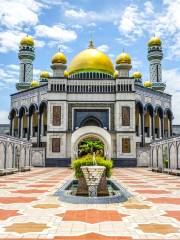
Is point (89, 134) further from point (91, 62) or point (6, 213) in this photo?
point (6, 213)

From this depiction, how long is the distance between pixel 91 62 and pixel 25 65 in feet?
45.9

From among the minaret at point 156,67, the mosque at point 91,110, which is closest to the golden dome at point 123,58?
the mosque at point 91,110

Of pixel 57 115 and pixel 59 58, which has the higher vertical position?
pixel 59 58

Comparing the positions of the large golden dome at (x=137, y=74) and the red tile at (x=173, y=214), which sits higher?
the large golden dome at (x=137, y=74)

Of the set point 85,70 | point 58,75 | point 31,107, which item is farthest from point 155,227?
point 31,107

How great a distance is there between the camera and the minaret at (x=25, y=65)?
50.9 meters

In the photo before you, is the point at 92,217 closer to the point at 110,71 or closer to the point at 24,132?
the point at 110,71

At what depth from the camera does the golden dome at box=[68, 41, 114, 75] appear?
4278cm

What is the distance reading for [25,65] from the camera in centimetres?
5119

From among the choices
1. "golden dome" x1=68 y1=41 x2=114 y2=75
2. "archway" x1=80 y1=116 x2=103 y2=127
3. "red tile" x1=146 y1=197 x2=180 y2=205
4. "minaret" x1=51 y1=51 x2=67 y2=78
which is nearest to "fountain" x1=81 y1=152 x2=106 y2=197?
"red tile" x1=146 y1=197 x2=180 y2=205

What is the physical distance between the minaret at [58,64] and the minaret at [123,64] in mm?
7340

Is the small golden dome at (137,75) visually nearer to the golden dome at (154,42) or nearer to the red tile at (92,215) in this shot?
the golden dome at (154,42)

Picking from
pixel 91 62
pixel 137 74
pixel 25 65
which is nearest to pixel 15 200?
pixel 91 62

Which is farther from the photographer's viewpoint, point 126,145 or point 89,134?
point 126,145
